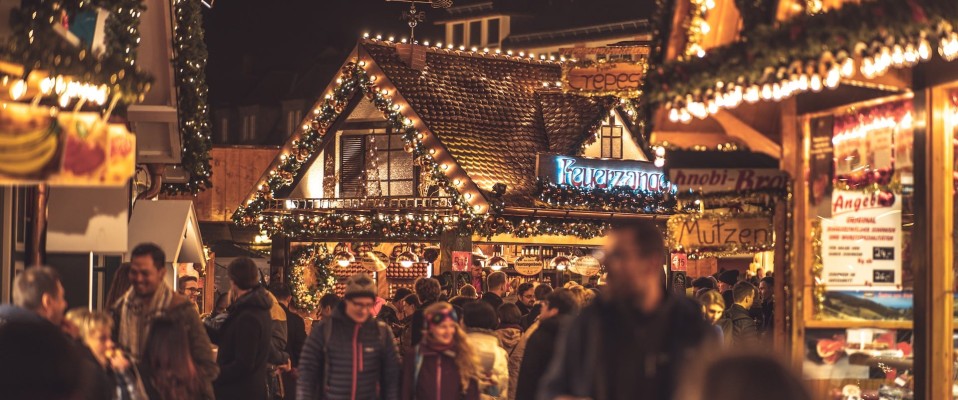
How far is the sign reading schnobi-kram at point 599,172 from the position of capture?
28.2 m

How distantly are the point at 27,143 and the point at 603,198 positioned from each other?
22.1 metres

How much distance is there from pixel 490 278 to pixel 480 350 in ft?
21.1

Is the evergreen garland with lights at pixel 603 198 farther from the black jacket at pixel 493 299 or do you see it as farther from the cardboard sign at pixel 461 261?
the black jacket at pixel 493 299

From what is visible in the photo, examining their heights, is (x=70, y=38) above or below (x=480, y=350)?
above

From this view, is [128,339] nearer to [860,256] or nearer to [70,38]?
[70,38]

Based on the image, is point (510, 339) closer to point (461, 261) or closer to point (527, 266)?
point (461, 261)

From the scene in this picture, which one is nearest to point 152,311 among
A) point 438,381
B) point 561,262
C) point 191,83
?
point 438,381

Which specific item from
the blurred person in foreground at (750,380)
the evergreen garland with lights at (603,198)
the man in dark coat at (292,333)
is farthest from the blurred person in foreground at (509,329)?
the evergreen garland with lights at (603,198)

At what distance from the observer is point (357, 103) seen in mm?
30141

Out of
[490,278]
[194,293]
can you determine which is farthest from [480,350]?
[194,293]

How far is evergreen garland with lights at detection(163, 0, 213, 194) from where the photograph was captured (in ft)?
54.3

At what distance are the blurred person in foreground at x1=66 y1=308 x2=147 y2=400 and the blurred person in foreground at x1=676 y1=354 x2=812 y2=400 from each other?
15.7 ft

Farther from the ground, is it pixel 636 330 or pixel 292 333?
pixel 636 330

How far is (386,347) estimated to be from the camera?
9.97m
